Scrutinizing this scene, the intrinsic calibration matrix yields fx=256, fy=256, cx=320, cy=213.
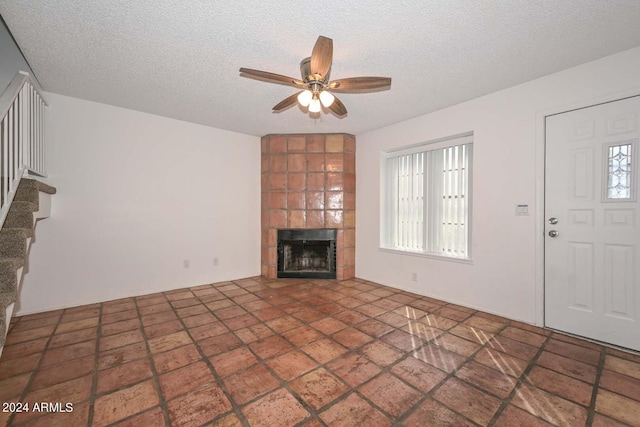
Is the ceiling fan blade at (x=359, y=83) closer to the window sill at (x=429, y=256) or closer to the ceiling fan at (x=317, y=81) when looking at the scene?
the ceiling fan at (x=317, y=81)

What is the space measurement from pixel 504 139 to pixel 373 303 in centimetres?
232

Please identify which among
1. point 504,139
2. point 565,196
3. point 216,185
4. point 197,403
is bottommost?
point 197,403

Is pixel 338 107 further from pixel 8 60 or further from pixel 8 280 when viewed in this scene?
pixel 8 60

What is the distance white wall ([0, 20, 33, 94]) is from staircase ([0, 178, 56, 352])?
1.23 m

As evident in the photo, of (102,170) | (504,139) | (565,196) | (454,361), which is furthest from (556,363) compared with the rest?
(102,170)

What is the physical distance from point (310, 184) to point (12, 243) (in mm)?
3196

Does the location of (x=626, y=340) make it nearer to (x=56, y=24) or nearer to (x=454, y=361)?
(x=454, y=361)

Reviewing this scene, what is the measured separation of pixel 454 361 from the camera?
1926 millimetres

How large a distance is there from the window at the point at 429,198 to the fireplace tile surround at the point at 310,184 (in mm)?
692

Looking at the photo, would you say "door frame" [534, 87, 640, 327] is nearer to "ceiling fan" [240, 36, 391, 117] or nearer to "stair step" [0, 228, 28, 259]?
"ceiling fan" [240, 36, 391, 117]

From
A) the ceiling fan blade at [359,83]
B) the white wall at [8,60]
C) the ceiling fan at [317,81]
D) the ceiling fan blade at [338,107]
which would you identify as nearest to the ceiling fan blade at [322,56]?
the ceiling fan at [317,81]

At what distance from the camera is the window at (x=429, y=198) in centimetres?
318

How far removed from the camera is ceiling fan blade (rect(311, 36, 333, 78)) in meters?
1.59

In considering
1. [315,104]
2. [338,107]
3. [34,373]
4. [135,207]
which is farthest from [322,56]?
[135,207]
